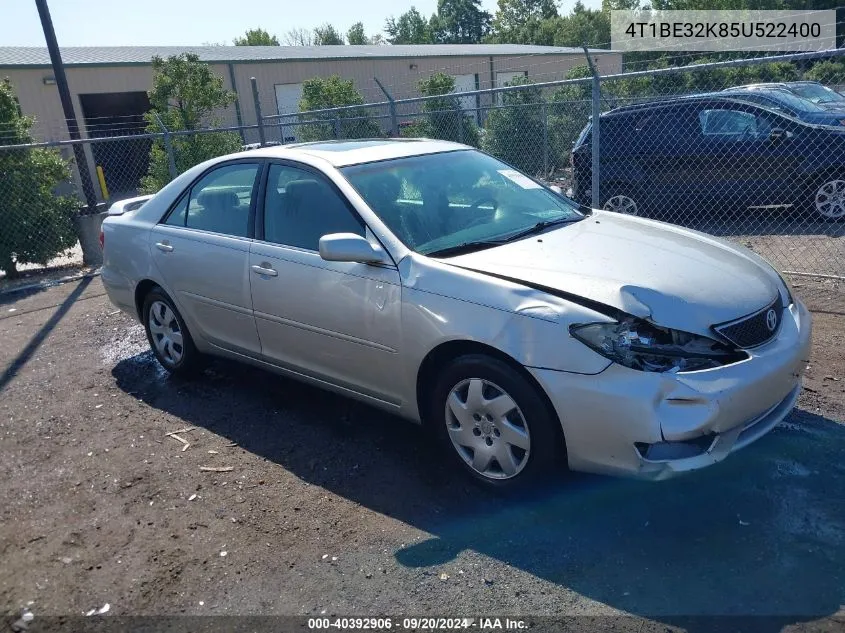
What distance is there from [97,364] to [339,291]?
3236 millimetres

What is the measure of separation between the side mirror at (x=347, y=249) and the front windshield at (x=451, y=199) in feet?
0.71

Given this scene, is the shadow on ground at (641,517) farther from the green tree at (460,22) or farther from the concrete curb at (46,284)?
the green tree at (460,22)

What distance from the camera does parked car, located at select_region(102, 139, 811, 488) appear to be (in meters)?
3.02

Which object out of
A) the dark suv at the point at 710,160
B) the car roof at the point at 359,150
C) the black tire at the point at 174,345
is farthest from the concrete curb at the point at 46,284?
the dark suv at the point at 710,160

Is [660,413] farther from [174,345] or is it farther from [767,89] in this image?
[767,89]

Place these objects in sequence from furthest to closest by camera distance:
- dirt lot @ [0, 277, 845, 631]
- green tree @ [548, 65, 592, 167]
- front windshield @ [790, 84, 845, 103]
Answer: green tree @ [548, 65, 592, 167] < front windshield @ [790, 84, 845, 103] < dirt lot @ [0, 277, 845, 631]

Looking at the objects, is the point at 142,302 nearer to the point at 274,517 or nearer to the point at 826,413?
the point at 274,517

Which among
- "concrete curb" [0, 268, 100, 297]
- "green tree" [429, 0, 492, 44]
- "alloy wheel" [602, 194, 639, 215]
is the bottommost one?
"concrete curb" [0, 268, 100, 297]

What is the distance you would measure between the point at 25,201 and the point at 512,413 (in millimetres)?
9082

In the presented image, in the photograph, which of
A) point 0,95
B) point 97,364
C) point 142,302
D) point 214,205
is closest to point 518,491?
point 214,205

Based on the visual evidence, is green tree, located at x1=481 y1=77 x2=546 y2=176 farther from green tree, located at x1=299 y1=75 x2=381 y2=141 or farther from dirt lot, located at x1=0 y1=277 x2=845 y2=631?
dirt lot, located at x1=0 y1=277 x2=845 y2=631

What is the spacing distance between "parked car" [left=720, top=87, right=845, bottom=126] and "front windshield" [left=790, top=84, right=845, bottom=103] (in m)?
1.08

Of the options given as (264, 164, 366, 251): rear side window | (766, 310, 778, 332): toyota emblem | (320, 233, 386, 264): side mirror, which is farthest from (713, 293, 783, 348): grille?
(264, 164, 366, 251): rear side window

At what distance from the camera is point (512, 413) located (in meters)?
3.30
